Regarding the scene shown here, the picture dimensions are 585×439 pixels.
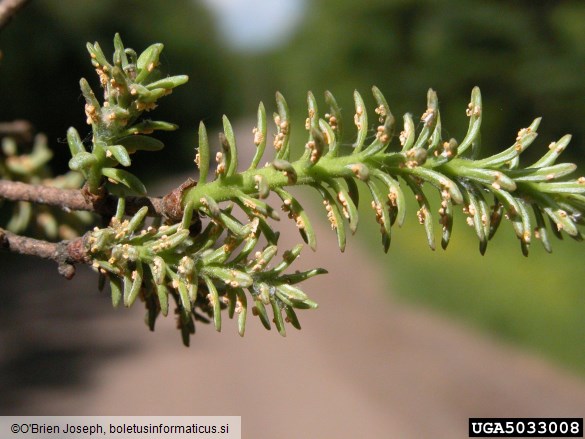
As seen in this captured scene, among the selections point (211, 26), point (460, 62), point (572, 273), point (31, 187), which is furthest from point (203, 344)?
point (211, 26)

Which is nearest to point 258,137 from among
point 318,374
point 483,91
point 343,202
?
point 343,202

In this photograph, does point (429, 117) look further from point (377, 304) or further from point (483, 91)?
point (483, 91)

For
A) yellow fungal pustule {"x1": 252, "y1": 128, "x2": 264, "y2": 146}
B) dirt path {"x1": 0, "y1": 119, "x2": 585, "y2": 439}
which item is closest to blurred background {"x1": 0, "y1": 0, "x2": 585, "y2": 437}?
dirt path {"x1": 0, "y1": 119, "x2": 585, "y2": 439}

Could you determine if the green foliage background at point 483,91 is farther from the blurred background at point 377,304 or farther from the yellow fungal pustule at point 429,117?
the yellow fungal pustule at point 429,117

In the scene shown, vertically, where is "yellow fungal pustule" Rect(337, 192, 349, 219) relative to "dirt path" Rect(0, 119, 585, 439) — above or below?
below

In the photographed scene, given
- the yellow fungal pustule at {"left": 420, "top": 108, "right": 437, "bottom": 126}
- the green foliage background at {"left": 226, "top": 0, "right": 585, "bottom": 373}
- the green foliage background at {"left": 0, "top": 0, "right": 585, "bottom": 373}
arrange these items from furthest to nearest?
the green foliage background at {"left": 0, "top": 0, "right": 585, "bottom": 373}, the green foliage background at {"left": 226, "top": 0, "right": 585, "bottom": 373}, the yellow fungal pustule at {"left": 420, "top": 108, "right": 437, "bottom": 126}

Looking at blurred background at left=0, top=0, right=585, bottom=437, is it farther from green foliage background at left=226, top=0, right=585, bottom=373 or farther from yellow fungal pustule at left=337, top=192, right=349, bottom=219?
yellow fungal pustule at left=337, top=192, right=349, bottom=219
